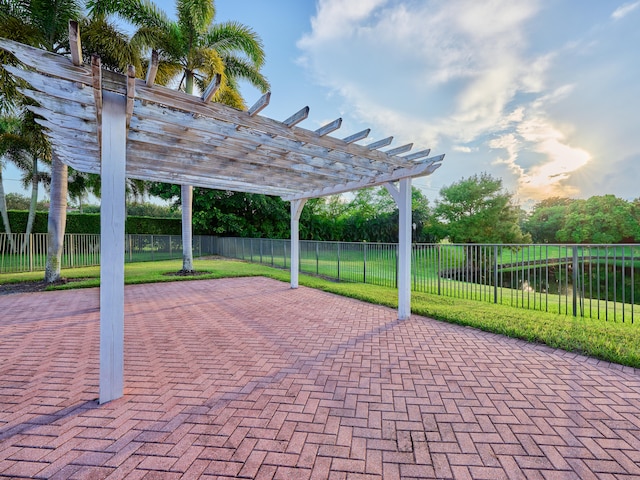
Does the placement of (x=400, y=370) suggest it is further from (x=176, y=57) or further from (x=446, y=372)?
(x=176, y=57)

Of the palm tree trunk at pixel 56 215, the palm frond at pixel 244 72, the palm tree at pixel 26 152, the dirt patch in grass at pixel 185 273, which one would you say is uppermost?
the palm frond at pixel 244 72

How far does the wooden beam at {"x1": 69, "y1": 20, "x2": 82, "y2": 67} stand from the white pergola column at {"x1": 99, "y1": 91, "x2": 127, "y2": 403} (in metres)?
0.33

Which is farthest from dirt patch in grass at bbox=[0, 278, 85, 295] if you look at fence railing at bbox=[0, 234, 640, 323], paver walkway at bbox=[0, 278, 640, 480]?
paver walkway at bbox=[0, 278, 640, 480]

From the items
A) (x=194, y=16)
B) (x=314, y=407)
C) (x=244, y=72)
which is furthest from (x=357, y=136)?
(x=244, y=72)

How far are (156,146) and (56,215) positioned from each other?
22.5 feet

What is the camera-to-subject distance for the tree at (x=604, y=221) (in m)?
24.6

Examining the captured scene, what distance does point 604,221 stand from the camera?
85.0ft

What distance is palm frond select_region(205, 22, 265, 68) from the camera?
33.9ft

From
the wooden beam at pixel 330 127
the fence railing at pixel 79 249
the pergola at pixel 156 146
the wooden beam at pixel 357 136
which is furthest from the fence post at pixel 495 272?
the fence railing at pixel 79 249

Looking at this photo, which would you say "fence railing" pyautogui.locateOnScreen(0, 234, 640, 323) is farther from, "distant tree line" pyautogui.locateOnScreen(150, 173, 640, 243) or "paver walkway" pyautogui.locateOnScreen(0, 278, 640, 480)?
"distant tree line" pyautogui.locateOnScreen(150, 173, 640, 243)

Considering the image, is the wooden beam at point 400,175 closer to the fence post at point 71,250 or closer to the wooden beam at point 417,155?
the wooden beam at point 417,155

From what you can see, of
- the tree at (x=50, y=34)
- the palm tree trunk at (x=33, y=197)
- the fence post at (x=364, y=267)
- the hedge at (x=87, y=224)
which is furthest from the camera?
the hedge at (x=87, y=224)

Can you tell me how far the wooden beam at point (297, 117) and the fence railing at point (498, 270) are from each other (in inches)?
197

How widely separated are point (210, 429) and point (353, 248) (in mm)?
8022
